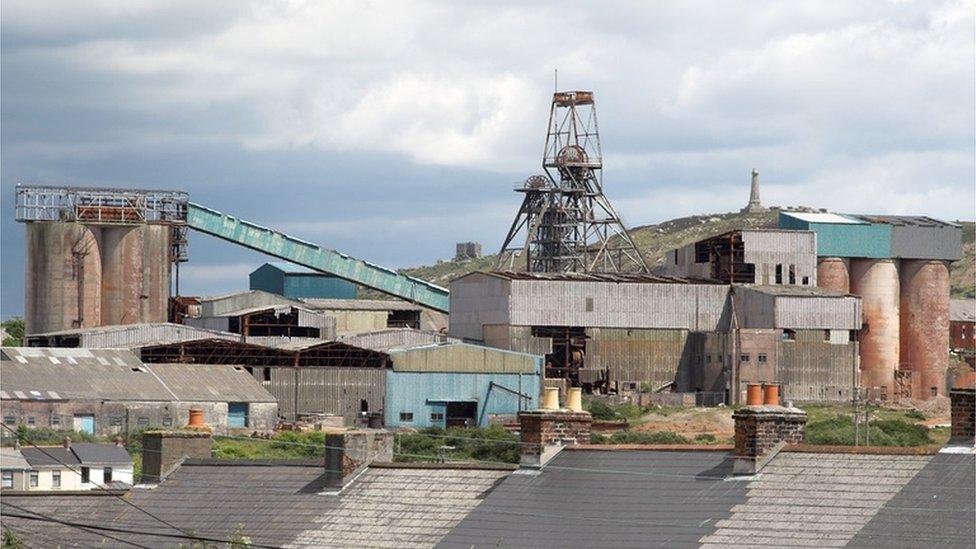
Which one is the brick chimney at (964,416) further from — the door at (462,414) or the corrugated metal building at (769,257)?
the corrugated metal building at (769,257)

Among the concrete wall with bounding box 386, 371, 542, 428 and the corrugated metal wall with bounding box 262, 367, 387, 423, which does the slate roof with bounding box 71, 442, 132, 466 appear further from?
the concrete wall with bounding box 386, 371, 542, 428

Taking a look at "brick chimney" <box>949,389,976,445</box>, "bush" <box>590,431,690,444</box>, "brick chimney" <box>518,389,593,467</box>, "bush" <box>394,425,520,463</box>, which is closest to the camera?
"brick chimney" <box>949,389,976,445</box>

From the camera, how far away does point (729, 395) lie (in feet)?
351

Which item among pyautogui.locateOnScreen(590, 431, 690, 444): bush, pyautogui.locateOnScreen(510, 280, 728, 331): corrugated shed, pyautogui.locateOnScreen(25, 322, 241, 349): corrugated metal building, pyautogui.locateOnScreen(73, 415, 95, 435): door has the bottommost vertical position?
pyautogui.locateOnScreen(590, 431, 690, 444): bush

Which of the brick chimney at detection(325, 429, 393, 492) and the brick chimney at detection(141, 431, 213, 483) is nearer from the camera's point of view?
the brick chimney at detection(325, 429, 393, 492)

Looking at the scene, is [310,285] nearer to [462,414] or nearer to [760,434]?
[462,414]

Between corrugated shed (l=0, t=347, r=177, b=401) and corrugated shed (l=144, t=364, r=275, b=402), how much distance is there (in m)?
0.76

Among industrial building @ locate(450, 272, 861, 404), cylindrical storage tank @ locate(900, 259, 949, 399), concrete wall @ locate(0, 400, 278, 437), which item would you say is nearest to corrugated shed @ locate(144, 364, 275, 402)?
concrete wall @ locate(0, 400, 278, 437)

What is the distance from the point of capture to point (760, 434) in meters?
29.8

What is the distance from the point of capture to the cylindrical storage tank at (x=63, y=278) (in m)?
110

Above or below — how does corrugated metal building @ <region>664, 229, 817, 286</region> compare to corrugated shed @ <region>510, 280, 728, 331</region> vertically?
above

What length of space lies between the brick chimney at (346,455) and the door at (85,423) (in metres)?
55.8

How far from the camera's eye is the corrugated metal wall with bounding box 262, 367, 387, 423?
101m

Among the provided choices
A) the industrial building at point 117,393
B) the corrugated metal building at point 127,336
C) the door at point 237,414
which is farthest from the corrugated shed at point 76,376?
the corrugated metal building at point 127,336
